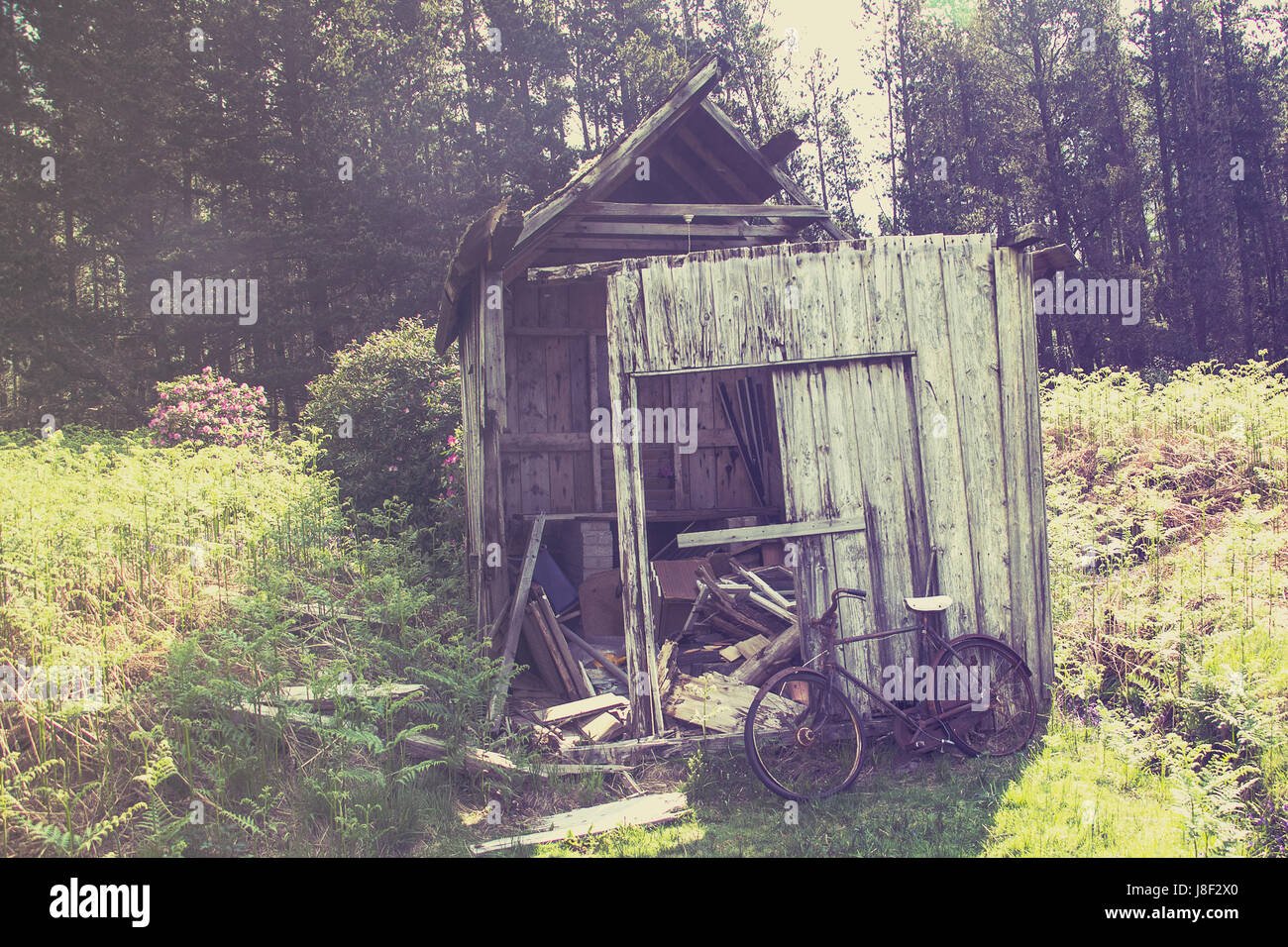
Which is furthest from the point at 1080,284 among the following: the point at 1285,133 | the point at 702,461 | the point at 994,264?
the point at 994,264

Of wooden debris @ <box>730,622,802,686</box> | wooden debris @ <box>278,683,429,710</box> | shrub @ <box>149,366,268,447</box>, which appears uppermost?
shrub @ <box>149,366,268,447</box>

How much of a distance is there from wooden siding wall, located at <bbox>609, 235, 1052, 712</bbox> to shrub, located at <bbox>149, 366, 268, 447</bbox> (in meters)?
11.2

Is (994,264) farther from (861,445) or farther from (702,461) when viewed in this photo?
(702,461)

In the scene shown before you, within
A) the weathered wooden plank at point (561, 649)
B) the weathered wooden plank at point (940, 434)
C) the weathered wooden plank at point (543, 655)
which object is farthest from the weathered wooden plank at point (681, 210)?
the weathered wooden plank at point (543, 655)

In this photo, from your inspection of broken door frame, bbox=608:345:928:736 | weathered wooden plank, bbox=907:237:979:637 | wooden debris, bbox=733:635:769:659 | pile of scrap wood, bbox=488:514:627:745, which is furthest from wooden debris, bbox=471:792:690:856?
weathered wooden plank, bbox=907:237:979:637

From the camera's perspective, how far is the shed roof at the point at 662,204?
343 inches

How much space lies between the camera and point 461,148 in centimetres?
2783

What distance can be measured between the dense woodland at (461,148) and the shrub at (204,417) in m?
8.23

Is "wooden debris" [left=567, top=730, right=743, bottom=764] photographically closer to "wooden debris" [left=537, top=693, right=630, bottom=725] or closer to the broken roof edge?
"wooden debris" [left=537, top=693, right=630, bottom=725]

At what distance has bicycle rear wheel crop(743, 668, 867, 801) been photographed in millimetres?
5734

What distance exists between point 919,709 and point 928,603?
2.78 ft

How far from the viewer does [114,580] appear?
21.7 ft

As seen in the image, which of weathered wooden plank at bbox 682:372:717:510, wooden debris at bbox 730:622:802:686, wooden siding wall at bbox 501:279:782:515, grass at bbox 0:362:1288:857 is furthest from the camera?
weathered wooden plank at bbox 682:372:717:510
